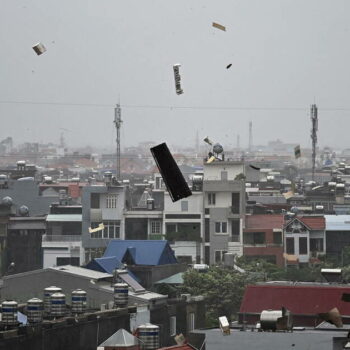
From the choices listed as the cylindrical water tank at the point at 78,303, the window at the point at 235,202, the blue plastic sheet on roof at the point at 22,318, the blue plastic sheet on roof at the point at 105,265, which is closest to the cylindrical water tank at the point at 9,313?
the blue plastic sheet on roof at the point at 22,318

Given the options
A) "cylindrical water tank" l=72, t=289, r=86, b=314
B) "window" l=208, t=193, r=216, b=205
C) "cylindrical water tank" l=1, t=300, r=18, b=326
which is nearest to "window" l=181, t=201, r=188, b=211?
"window" l=208, t=193, r=216, b=205

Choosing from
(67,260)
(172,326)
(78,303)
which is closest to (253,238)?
(67,260)

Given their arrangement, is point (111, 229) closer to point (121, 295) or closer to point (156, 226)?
point (156, 226)

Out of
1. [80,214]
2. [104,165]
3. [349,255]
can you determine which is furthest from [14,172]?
[104,165]

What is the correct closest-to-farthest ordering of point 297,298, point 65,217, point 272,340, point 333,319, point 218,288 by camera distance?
point 272,340 → point 333,319 → point 297,298 → point 218,288 → point 65,217

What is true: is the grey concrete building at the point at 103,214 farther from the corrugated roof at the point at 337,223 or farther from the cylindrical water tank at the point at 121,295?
the cylindrical water tank at the point at 121,295

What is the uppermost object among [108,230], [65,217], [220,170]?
[220,170]
